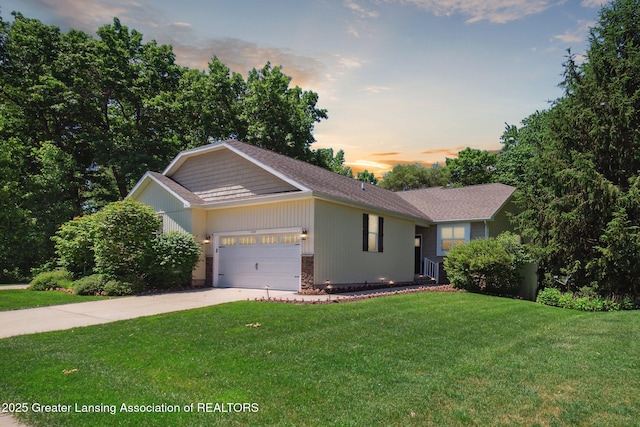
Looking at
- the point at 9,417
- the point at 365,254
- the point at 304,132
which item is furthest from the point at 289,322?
the point at 304,132

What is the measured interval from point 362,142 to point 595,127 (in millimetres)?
10534

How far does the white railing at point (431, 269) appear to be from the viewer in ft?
64.3

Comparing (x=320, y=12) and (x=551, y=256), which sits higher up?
(x=320, y=12)

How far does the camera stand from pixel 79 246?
53.2 ft

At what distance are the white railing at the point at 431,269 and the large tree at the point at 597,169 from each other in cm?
610

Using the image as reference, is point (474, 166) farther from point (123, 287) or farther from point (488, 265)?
point (123, 287)

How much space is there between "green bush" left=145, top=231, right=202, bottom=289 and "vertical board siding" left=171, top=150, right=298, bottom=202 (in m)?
2.39

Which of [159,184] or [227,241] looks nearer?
[227,241]

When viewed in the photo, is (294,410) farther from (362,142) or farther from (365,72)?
(362,142)

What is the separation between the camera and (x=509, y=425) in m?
3.79

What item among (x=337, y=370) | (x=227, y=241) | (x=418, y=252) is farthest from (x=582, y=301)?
(x=227, y=241)

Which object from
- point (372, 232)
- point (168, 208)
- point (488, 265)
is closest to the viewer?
point (488, 265)

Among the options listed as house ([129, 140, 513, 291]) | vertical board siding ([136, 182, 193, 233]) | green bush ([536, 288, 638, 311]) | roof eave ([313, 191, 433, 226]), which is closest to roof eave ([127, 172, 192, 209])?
house ([129, 140, 513, 291])

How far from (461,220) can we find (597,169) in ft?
22.8
